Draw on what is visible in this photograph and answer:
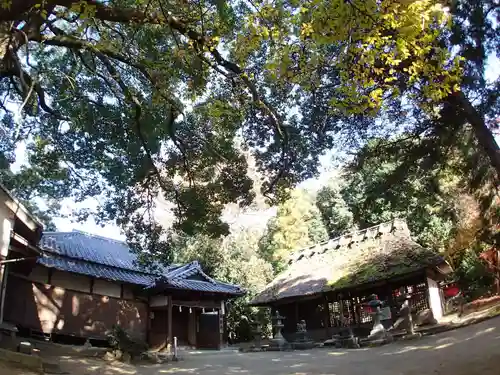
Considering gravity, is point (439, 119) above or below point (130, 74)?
below

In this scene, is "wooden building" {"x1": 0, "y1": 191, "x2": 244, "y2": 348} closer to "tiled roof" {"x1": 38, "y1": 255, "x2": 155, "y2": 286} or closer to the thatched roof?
"tiled roof" {"x1": 38, "y1": 255, "x2": 155, "y2": 286}

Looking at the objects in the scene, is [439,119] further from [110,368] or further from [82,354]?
[82,354]

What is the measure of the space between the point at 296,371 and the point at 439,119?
244 inches

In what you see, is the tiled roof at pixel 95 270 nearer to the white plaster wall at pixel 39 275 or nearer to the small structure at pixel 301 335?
the white plaster wall at pixel 39 275

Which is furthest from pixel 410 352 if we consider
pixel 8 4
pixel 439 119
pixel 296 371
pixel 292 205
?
pixel 292 205

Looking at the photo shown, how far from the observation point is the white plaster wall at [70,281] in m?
17.2

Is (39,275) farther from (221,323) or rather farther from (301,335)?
(301,335)

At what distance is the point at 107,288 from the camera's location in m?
19.0

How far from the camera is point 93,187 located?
46.7 feet

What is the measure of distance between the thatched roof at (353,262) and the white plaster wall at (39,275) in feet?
33.9

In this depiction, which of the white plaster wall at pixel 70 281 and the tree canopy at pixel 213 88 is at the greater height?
the tree canopy at pixel 213 88

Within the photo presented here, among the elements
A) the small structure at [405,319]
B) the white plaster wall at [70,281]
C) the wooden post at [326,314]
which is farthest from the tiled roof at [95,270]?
the small structure at [405,319]

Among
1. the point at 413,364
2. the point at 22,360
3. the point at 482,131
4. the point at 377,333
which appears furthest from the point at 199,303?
the point at 482,131

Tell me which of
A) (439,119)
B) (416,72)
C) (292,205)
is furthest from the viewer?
(292,205)
